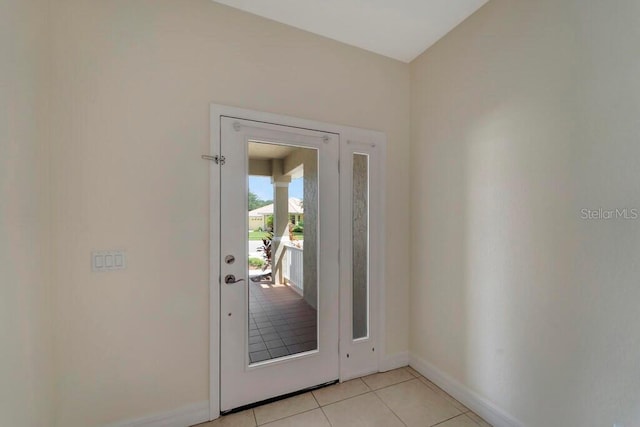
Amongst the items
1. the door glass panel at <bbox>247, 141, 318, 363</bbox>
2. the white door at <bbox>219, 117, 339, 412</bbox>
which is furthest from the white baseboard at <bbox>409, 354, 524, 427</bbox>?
the door glass panel at <bbox>247, 141, 318, 363</bbox>

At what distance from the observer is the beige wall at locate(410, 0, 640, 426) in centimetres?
136

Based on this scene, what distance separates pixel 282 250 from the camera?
2260mm

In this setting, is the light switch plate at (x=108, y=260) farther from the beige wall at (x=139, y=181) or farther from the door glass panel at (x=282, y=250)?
the door glass panel at (x=282, y=250)

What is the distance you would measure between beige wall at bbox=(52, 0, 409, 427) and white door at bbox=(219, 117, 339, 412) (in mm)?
182

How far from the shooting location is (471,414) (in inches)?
79.0

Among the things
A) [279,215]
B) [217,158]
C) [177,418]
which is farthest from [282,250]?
[177,418]

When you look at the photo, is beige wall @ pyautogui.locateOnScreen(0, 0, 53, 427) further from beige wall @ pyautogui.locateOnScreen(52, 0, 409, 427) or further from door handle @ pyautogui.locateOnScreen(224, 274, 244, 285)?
door handle @ pyautogui.locateOnScreen(224, 274, 244, 285)

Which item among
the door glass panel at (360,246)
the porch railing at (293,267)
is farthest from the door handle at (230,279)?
the door glass panel at (360,246)

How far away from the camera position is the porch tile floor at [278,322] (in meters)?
2.11

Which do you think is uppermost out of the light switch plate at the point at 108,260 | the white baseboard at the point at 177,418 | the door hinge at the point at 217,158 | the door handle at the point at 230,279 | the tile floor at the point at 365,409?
the door hinge at the point at 217,158

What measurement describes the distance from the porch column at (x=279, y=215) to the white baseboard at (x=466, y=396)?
1612 millimetres

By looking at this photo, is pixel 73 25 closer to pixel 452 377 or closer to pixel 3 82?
pixel 3 82

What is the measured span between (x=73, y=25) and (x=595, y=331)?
138 inches

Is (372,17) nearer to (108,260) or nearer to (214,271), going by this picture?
(214,271)
